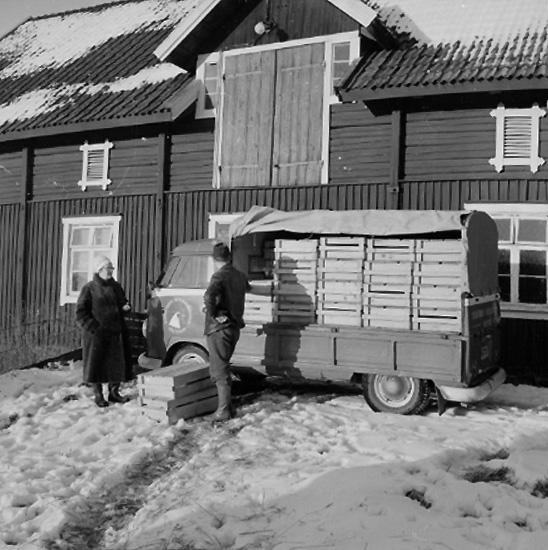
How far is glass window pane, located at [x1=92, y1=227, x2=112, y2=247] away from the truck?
6130mm

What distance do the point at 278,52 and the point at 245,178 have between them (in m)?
2.47

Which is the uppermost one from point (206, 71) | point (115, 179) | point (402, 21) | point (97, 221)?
point (402, 21)

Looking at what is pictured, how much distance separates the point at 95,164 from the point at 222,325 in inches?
337

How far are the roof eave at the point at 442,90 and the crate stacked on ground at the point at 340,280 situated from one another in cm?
403

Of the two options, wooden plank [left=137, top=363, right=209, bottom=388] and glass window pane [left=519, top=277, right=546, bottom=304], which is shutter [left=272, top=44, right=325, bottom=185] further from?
wooden plank [left=137, top=363, right=209, bottom=388]

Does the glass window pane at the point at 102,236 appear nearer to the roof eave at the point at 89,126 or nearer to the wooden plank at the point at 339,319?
the roof eave at the point at 89,126

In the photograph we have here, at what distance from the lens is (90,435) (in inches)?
256

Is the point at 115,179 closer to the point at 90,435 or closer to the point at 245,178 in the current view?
the point at 245,178

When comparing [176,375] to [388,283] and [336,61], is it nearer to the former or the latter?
[388,283]

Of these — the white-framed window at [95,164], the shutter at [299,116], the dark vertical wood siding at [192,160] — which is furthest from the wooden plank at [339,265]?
the white-framed window at [95,164]

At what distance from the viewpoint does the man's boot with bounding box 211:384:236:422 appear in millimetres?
7059

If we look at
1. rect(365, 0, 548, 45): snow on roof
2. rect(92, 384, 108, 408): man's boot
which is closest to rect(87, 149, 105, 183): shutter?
rect(365, 0, 548, 45): snow on roof

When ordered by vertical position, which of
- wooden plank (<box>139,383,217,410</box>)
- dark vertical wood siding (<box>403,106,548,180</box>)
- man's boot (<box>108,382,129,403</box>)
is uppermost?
dark vertical wood siding (<box>403,106,548,180</box>)

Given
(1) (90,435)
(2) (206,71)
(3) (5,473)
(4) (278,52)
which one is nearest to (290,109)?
(4) (278,52)
